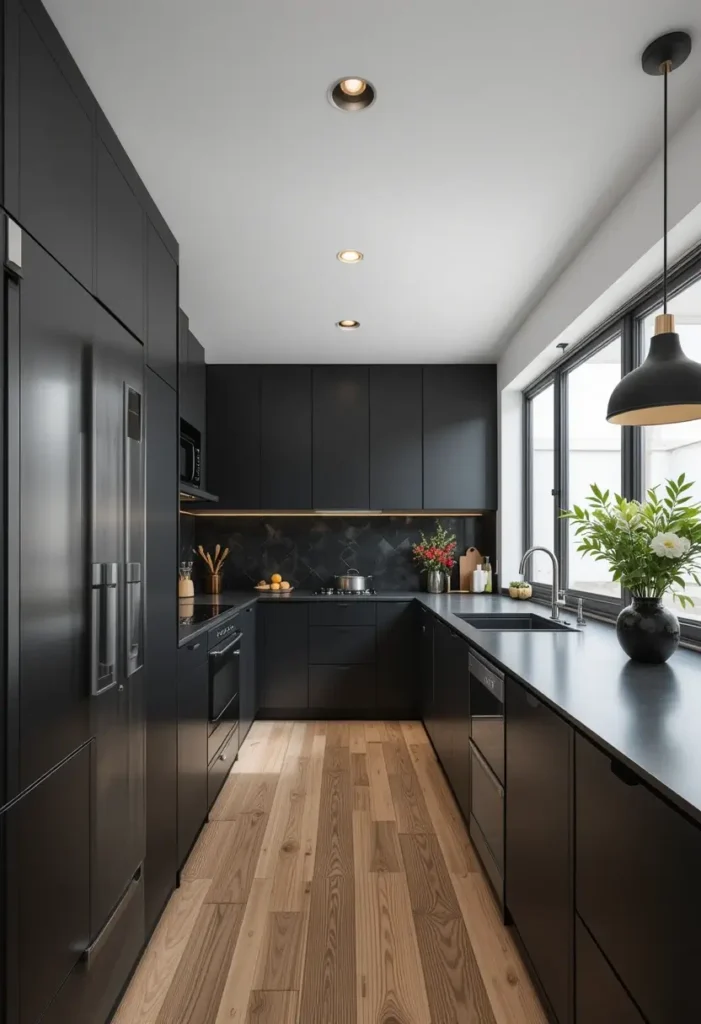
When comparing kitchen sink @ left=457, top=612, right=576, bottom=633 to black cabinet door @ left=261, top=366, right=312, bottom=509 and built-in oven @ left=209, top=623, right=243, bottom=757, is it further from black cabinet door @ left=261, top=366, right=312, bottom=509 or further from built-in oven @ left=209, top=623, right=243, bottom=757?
black cabinet door @ left=261, top=366, right=312, bottom=509

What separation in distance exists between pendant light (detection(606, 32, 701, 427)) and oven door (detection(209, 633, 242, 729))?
6.90ft

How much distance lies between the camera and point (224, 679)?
331 centimetres

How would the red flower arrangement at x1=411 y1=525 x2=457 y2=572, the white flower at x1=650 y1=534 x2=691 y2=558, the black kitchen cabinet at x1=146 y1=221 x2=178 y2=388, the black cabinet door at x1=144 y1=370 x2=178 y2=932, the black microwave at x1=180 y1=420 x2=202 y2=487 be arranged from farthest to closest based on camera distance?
the red flower arrangement at x1=411 y1=525 x2=457 y2=572
the black microwave at x1=180 y1=420 x2=202 y2=487
the black kitchen cabinet at x1=146 y1=221 x2=178 y2=388
the black cabinet door at x1=144 y1=370 x2=178 y2=932
the white flower at x1=650 y1=534 x2=691 y2=558

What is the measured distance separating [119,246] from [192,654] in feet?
5.13

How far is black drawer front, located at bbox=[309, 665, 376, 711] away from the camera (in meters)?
4.54

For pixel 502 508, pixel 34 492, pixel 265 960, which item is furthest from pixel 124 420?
pixel 502 508

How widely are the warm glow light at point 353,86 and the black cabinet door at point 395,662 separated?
129 inches

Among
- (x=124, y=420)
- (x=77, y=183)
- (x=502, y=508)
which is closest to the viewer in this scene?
(x=77, y=183)

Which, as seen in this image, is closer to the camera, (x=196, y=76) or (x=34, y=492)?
(x=34, y=492)

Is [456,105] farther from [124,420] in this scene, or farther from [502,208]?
[124,420]

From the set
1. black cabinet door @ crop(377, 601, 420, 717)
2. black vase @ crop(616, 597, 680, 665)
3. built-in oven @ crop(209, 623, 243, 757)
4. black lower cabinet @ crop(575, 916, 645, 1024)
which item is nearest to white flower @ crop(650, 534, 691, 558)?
black vase @ crop(616, 597, 680, 665)

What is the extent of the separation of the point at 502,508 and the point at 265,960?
134 inches

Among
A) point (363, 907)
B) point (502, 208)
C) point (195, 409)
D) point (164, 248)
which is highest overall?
point (502, 208)

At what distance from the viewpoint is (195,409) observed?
174 inches
